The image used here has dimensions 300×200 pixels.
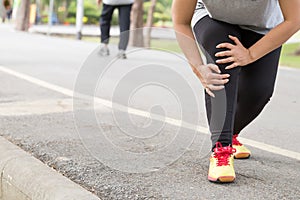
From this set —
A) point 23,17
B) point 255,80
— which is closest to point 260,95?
point 255,80

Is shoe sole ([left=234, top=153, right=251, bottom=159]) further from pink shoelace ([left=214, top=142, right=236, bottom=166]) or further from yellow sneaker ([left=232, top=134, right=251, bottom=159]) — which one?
pink shoelace ([left=214, top=142, right=236, bottom=166])

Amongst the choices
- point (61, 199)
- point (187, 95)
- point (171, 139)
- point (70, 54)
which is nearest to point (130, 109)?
point (171, 139)

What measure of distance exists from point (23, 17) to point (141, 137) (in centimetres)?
1711

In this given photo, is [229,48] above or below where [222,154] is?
above

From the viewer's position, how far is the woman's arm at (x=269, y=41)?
2967 millimetres

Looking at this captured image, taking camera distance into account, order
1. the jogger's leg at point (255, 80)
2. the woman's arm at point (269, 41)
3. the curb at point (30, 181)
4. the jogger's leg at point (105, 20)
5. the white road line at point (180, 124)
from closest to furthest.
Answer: the curb at point (30, 181) < the woman's arm at point (269, 41) < the jogger's leg at point (255, 80) < the white road line at point (180, 124) < the jogger's leg at point (105, 20)

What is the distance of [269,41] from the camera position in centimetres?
303

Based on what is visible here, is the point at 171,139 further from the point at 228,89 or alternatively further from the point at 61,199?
the point at 61,199

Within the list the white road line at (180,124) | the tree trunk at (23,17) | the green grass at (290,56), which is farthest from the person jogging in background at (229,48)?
the tree trunk at (23,17)

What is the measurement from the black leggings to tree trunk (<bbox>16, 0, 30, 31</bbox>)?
17399 millimetres

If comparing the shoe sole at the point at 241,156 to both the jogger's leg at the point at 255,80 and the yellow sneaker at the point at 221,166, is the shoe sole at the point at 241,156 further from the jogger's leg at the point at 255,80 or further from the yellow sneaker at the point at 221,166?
the yellow sneaker at the point at 221,166

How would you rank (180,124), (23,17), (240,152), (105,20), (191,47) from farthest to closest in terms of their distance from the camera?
(23,17) < (105,20) < (180,124) < (240,152) < (191,47)

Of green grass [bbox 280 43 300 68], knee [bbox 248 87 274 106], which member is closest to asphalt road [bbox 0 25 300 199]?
knee [bbox 248 87 274 106]

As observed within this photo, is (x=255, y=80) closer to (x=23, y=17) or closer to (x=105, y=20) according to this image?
(x=105, y=20)
